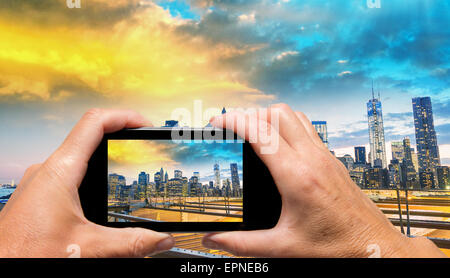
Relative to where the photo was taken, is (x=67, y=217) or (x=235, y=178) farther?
(x=235, y=178)

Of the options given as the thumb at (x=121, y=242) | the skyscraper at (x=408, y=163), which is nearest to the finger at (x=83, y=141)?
the thumb at (x=121, y=242)

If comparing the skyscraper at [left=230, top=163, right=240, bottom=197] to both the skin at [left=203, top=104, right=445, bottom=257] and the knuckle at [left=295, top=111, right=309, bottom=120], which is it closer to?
the skin at [left=203, top=104, right=445, bottom=257]

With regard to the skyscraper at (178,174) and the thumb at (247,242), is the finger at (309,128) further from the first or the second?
the skyscraper at (178,174)

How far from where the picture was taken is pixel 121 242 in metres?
0.92

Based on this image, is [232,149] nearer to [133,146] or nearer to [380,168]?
[133,146]

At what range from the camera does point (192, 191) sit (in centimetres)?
124

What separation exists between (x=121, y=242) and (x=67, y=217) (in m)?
0.21

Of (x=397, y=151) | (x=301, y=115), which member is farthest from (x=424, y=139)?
(x=301, y=115)

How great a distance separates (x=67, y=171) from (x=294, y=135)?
888 millimetres

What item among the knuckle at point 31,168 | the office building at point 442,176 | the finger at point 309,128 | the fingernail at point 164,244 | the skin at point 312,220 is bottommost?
the office building at point 442,176

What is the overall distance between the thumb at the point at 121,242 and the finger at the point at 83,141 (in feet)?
0.71

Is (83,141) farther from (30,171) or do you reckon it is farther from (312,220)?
(312,220)

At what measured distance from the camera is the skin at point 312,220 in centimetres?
86
